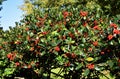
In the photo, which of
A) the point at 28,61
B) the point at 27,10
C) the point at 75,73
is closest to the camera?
the point at 75,73

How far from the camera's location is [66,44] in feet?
26.2

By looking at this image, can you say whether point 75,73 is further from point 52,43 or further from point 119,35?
point 119,35

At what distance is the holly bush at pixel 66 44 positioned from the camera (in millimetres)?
6688

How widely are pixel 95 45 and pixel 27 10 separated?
153ft

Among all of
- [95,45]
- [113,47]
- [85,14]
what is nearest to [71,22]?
[85,14]

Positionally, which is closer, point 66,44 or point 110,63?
point 110,63

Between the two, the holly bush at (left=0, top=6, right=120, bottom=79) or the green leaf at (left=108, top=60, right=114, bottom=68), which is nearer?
the green leaf at (left=108, top=60, right=114, bottom=68)

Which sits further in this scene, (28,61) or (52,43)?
(28,61)

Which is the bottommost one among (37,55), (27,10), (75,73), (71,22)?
(75,73)

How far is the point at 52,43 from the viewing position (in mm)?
7938

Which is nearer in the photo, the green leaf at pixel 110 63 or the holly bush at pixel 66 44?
the green leaf at pixel 110 63

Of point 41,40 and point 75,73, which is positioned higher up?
point 41,40

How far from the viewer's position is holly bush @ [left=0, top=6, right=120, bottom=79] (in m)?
6.69

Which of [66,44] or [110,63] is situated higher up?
[66,44]
